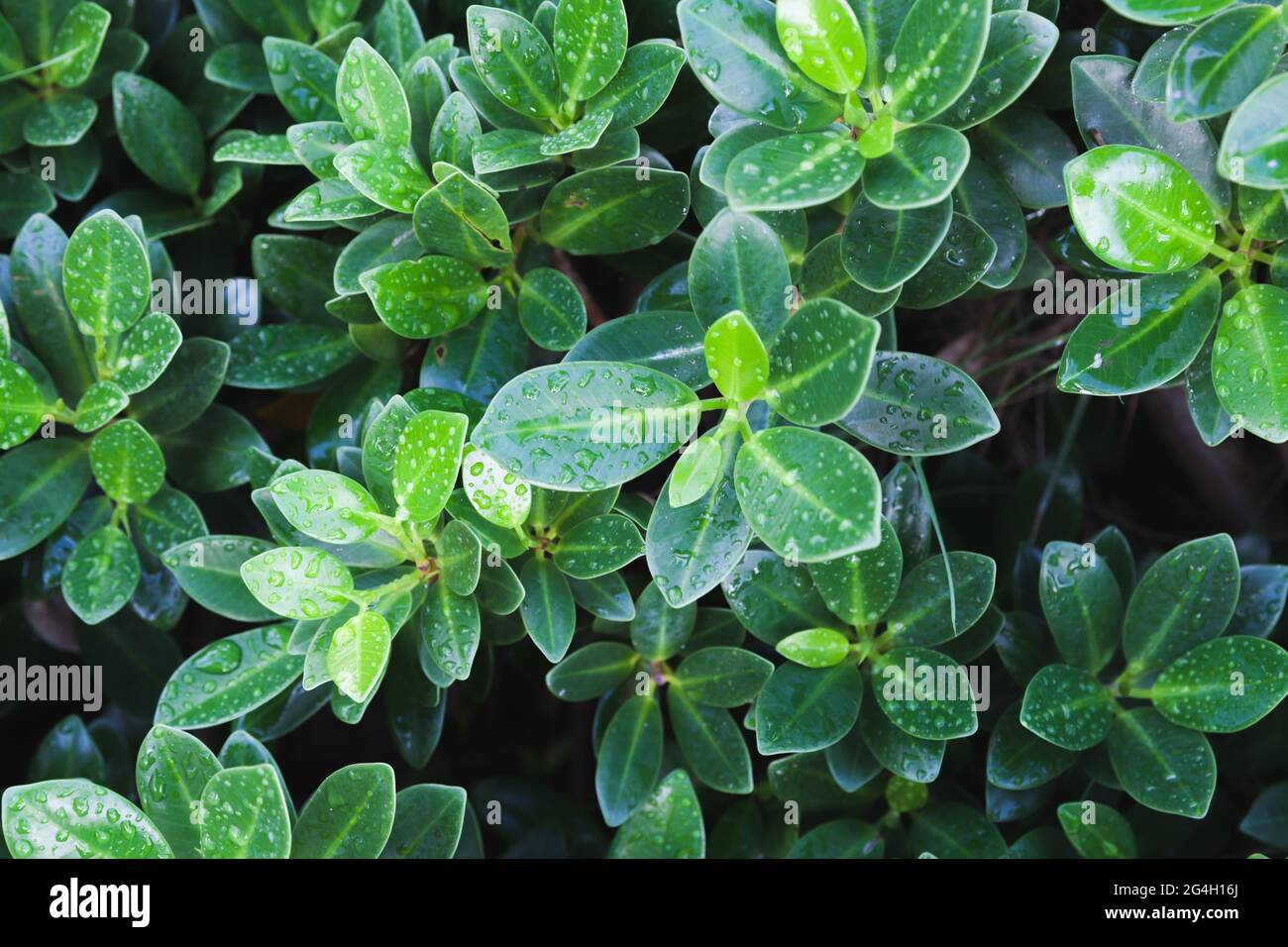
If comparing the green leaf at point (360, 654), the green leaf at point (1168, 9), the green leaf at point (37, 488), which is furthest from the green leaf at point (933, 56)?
the green leaf at point (37, 488)

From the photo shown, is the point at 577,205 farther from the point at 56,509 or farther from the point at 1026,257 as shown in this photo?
the point at 56,509

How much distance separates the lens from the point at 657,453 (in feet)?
3.04

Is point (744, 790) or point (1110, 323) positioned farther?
point (744, 790)

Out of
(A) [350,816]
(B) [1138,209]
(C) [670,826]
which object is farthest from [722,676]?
(B) [1138,209]

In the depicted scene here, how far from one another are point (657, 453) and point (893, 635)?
0.38 metres

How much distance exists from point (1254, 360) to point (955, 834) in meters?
0.59

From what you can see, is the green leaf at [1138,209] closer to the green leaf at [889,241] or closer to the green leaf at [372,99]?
the green leaf at [889,241]

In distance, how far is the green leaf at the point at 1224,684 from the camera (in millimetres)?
1046

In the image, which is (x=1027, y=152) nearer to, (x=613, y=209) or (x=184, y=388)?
(x=613, y=209)

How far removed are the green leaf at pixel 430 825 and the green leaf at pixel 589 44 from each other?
2.43 feet

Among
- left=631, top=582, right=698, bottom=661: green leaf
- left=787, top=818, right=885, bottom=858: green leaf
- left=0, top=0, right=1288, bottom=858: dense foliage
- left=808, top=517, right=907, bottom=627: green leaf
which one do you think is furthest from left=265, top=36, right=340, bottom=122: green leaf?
left=787, top=818, right=885, bottom=858: green leaf

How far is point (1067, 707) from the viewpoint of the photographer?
3.64 ft
